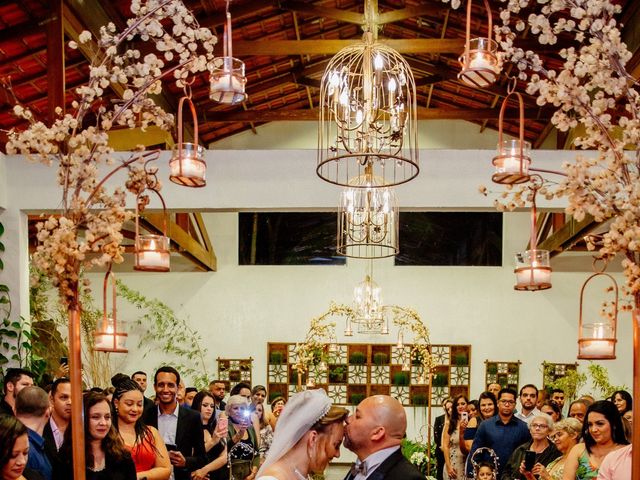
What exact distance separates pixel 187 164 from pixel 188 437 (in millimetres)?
2567

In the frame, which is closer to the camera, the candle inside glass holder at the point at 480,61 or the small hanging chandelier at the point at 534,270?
the candle inside glass holder at the point at 480,61

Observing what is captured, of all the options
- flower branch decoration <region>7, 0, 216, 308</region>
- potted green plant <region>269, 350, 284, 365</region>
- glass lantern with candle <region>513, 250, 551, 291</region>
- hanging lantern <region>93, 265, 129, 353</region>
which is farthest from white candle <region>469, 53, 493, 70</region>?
potted green plant <region>269, 350, 284, 365</region>

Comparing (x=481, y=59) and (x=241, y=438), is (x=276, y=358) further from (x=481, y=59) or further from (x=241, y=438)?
(x=481, y=59)

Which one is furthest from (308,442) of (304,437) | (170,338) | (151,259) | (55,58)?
(170,338)

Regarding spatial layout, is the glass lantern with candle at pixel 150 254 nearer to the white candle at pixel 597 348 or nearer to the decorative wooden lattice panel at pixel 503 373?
the white candle at pixel 597 348

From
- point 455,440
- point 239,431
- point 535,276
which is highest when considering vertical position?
point 535,276

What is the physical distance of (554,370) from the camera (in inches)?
541

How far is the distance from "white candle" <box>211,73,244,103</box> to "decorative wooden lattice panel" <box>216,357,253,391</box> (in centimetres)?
1176

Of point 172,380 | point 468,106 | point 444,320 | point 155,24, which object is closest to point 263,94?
point 468,106

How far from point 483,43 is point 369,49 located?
1682mm

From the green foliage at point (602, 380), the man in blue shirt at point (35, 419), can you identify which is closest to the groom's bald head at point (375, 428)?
the man in blue shirt at point (35, 419)

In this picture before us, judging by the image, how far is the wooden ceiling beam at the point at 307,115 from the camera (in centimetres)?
1107

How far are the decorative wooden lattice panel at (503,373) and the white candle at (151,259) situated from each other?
38.1 feet

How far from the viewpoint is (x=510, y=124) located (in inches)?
523
